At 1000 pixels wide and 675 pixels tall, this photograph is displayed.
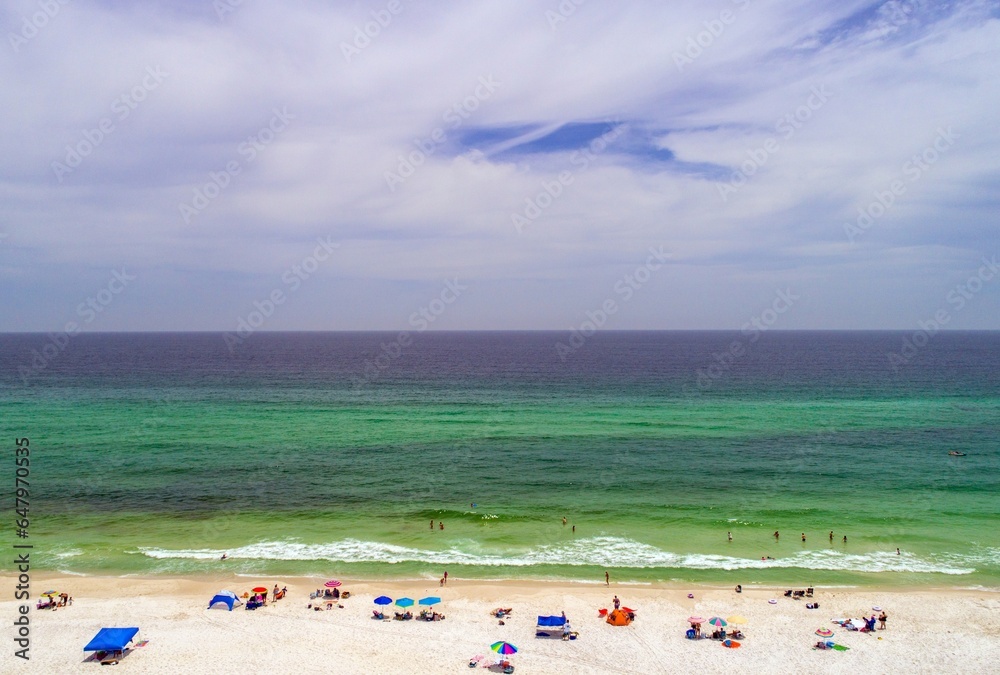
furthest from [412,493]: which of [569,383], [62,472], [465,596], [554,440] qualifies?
[569,383]

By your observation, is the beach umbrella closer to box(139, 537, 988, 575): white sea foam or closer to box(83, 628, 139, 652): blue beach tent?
box(139, 537, 988, 575): white sea foam

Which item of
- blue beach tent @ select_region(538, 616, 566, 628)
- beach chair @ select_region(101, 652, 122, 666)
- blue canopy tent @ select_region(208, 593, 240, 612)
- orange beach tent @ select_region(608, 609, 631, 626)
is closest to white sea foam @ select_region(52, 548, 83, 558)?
blue canopy tent @ select_region(208, 593, 240, 612)

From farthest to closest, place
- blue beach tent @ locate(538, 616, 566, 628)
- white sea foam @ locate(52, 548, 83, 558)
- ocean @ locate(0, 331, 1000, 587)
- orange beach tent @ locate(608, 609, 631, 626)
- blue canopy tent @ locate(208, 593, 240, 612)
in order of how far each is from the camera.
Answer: white sea foam @ locate(52, 548, 83, 558)
ocean @ locate(0, 331, 1000, 587)
blue canopy tent @ locate(208, 593, 240, 612)
orange beach tent @ locate(608, 609, 631, 626)
blue beach tent @ locate(538, 616, 566, 628)

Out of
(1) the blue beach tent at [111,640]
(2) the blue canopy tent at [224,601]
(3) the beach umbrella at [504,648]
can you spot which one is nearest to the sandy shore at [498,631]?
(3) the beach umbrella at [504,648]

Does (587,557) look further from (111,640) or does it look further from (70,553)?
(70,553)

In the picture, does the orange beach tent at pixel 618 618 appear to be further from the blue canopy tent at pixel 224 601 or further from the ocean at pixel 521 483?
the blue canopy tent at pixel 224 601

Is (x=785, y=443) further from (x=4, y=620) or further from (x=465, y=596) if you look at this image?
(x=4, y=620)

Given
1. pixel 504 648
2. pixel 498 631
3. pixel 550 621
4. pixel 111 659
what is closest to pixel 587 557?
pixel 550 621
